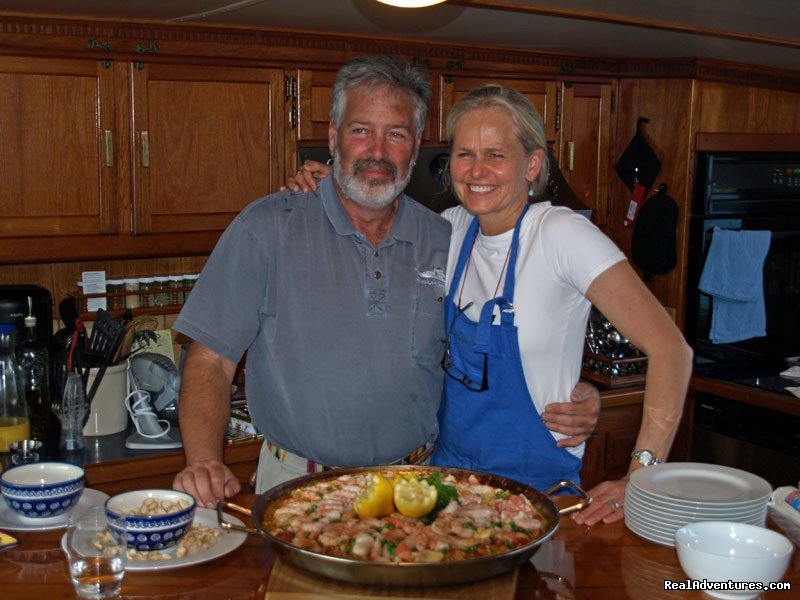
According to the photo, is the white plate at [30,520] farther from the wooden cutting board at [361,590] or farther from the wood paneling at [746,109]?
the wood paneling at [746,109]

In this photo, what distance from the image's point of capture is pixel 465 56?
3.73m

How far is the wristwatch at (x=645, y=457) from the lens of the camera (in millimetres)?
1819

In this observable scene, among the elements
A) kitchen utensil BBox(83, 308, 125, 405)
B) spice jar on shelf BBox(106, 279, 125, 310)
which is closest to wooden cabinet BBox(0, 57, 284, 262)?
kitchen utensil BBox(83, 308, 125, 405)

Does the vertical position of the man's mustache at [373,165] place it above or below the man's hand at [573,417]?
above

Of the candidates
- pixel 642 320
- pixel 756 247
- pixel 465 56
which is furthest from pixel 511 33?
pixel 642 320

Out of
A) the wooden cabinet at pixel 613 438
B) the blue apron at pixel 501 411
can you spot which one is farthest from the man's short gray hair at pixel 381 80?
the wooden cabinet at pixel 613 438

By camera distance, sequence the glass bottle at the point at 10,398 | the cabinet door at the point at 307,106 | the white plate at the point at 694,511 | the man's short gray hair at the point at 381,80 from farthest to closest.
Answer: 1. the cabinet door at the point at 307,106
2. the glass bottle at the point at 10,398
3. the man's short gray hair at the point at 381,80
4. the white plate at the point at 694,511

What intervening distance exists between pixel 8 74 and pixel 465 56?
5.58 feet

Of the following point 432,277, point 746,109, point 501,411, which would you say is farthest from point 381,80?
point 746,109

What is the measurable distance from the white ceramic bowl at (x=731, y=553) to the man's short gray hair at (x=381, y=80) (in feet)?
3.83

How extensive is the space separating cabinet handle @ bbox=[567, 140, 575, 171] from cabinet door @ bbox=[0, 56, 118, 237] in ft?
6.34

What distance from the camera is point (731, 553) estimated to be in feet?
4.72

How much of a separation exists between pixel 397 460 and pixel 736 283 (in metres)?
2.34

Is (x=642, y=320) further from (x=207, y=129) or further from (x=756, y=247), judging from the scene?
(x=756, y=247)
